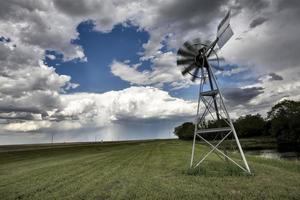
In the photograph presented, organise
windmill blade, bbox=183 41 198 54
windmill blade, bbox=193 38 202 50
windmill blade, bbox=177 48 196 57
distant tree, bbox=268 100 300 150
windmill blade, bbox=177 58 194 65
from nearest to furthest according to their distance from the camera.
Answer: windmill blade, bbox=193 38 202 50 → windmill blade, bbox=183 41 198 54 → windmill blade, bbox=177 48 196 57 → windmill blade, bbox=177 58 194 65 → distant tree, bbox=268 100 300 150

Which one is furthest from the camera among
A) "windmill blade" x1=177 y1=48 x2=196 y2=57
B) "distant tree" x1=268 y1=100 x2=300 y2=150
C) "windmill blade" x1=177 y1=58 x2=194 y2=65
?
"distant tree" x1=268 y1=100 x2=300 y2=150

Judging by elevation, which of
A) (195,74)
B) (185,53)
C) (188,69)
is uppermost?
(185,53)

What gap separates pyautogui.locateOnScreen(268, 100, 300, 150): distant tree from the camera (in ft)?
289

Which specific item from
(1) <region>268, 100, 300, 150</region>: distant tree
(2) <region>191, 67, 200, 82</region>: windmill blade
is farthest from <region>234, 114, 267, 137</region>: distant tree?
(2) <region>191, 67, 200, 82</region>: windmill blade

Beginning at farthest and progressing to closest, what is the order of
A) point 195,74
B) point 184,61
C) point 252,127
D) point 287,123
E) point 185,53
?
point 252,127 → point 287,123 → point 195,74 → point 184,61 → point 185,53

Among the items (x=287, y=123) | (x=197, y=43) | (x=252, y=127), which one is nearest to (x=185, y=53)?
(x=197, y=43)

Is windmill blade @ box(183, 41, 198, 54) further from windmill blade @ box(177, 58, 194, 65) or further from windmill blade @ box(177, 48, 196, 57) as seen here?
windmill blade @ box(177, 58, 194, 65)

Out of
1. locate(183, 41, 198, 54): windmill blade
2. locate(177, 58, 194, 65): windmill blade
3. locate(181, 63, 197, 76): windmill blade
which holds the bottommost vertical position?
locate(181, 63, 197, 76): windmill blade

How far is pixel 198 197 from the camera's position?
12.7 m

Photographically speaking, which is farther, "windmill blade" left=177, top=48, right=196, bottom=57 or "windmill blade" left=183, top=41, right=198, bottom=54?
"windmill blade" left=177, top=48, right=196, bottom=57

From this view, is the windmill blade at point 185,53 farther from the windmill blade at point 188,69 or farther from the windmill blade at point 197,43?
the windmill blade at point 188,69

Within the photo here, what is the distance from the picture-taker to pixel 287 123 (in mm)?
92375

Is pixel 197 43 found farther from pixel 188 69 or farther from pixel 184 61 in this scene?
pixel 188 69

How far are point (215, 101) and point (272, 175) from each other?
6328mm
